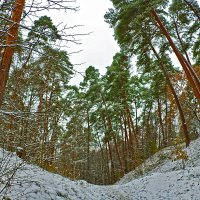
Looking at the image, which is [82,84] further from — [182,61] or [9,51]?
[9,51]

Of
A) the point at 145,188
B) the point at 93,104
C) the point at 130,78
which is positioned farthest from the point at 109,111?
the point at 145,188

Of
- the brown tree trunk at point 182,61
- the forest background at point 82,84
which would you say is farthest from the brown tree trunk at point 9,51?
the brown tree trunk at point 182,61

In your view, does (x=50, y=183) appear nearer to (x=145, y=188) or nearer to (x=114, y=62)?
(x=145, y=188)

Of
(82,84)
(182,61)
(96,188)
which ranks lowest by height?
(96,188)

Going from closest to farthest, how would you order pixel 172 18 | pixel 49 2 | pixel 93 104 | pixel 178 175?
pixel 49 2, pixel 178 175, pixel 172 18, pixel 93 104

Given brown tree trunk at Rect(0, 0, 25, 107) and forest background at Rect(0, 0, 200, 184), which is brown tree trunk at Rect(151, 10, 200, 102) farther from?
brown tree trunk at Rect(0, 0, 25, 107)

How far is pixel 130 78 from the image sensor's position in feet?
87.7

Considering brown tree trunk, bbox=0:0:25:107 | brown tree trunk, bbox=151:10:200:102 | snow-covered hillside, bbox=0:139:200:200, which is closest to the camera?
brown tree trunk, bbox=0:0:25:107

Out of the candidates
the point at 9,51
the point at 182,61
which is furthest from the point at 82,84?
the point at 9,51

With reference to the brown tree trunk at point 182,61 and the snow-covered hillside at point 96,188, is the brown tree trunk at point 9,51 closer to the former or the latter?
the snow-covered hillside at point 96,188

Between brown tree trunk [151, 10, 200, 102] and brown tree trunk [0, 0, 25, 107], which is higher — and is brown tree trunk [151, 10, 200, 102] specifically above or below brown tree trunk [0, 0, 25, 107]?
above

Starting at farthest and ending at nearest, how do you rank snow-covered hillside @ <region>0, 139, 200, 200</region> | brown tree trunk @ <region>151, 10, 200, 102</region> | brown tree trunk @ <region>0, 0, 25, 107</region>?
brown tree trunk @ <region>151, 10, 200, 102</region> < snow-covered hillside @ <region>0, 139, 200, 200</region> < brown tree trunk @ <region>0, 0, 25, 107</region>

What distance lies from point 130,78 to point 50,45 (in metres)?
23.3

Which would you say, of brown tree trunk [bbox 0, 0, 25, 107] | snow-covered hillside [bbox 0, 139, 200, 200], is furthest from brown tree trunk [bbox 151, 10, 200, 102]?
brown tree trunk [bbox 0, 0, 25, 107]
